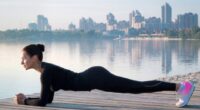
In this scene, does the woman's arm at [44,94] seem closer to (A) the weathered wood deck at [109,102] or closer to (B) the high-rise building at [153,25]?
(A) the weathered wood deck at [109,102]

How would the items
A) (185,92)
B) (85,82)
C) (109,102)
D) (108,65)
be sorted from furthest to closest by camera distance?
(108,65) < (109,102) < (85,82) < (185,92)

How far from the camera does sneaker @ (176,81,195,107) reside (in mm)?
4391

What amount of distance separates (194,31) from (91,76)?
87.3m

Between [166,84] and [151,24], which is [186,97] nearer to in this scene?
[166,84]

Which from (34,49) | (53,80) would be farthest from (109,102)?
(34,49)

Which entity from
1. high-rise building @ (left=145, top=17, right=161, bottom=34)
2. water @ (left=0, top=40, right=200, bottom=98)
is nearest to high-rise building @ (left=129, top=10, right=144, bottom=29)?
high-rise building @ (left=145, top=17, right=161, bottom=34)

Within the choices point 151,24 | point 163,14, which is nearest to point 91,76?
point 151,24

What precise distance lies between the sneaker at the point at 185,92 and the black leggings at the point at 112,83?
0.25 ft

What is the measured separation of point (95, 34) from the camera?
4124 inches

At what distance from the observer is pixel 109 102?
4.85 metres

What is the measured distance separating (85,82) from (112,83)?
0.89ft

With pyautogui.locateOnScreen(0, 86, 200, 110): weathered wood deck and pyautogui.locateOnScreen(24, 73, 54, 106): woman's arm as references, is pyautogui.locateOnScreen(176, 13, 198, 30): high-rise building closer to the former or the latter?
pyautogui.locateOnScreen(0, 86, 200, 110): weathered wood deck

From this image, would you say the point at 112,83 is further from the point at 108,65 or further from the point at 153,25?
the point at 153,25

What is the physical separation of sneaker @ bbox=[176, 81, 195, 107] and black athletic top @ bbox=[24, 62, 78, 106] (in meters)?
1.00
